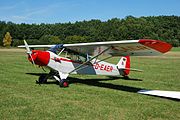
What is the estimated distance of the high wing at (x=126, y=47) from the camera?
29.1 ft

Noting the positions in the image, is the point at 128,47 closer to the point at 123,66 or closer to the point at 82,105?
the point at 82,105

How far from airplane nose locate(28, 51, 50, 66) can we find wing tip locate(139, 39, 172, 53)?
409 centimetres

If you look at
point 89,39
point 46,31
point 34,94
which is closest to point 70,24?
point 46,31

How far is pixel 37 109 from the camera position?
23.0ft

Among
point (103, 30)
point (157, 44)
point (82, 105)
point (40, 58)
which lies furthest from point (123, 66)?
point (103, 30)

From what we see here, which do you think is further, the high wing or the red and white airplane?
the red and white airplane

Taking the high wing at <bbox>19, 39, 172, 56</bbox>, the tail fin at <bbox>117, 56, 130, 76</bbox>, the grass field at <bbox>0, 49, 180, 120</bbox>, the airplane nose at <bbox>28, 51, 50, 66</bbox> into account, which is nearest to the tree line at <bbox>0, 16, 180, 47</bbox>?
the tail fin at <bbox>117, 56, 130, 76</bbox>

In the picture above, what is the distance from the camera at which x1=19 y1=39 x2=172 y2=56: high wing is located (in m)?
8.86

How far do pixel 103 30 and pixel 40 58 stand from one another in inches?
3899

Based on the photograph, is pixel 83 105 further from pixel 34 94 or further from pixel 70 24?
pixel 70 24

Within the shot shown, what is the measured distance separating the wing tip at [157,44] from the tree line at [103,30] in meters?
88.9

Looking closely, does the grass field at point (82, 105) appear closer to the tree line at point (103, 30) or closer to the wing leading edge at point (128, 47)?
the wing leading edge at point (128, 47)

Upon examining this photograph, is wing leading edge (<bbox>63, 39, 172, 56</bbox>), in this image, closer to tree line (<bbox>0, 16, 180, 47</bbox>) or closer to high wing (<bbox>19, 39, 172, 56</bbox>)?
high wing (<bbox>19, 39, 172, 56</bbox>)

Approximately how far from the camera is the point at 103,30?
109188 millimetres
